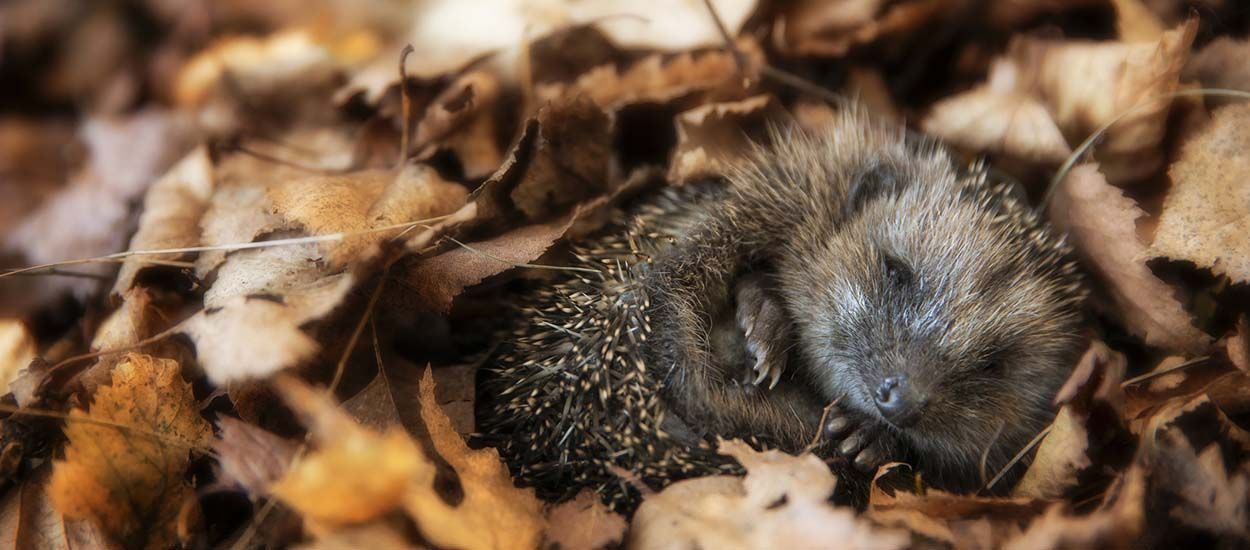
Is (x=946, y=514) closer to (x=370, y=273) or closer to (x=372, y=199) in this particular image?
(x=370, y=273)

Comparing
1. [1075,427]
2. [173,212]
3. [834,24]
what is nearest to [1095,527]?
[1075,427]

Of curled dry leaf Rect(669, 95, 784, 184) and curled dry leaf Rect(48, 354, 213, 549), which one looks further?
curled dry leaf Rect(669, 95, 784, 184)

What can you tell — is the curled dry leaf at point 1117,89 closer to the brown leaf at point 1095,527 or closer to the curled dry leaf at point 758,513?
the brown leaf at point 1095,527

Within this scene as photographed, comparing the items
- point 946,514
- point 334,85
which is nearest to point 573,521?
point 946,514

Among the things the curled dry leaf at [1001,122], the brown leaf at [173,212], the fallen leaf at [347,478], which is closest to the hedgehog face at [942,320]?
the curled dry leaf at [1001,122]

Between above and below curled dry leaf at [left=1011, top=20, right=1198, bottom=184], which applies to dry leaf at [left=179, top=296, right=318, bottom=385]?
above

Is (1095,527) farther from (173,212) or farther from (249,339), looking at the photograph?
(173,212)

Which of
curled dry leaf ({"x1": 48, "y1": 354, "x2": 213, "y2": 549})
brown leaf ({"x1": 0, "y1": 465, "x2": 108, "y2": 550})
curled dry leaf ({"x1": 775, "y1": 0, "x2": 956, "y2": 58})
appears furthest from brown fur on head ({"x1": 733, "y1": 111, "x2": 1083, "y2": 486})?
brown leaf ({"x1": 0, "y1": 465, "x2": 108, "y2": 550})

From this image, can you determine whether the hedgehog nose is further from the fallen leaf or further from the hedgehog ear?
the fallen leaf
